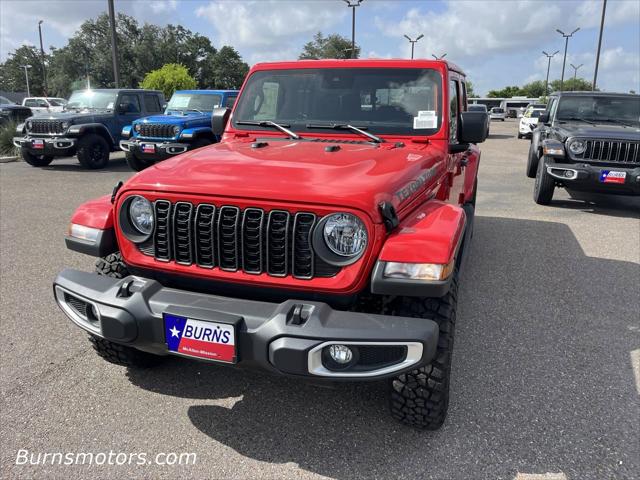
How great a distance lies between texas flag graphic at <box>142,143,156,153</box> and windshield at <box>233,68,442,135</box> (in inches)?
302

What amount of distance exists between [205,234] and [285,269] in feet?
1.39

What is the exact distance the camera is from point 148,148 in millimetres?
10719

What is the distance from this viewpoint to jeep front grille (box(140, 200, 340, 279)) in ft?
7.34

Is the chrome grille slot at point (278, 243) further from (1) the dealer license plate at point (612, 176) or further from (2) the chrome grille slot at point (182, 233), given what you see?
(1) the dealer license plate at point (612, 176)

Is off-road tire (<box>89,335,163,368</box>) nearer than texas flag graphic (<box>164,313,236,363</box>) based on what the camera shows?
No

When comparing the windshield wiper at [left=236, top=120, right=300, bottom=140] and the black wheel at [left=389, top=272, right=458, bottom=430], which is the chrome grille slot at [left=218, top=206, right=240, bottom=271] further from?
the windshield wiper at [left=236, top=120, right=300, bottom=140]

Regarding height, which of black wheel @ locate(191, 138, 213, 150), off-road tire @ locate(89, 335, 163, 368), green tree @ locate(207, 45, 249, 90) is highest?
green tree @ locate(207, 45, 249, 90)

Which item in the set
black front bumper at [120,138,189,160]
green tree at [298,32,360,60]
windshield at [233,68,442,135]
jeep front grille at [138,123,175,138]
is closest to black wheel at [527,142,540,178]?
black front bumper at [120,138,189,160]

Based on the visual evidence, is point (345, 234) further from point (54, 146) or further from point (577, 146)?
point (54, 146)

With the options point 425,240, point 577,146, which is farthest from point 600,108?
point 425,240

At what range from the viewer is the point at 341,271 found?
2.22m

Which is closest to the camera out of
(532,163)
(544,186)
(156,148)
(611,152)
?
(611,152)

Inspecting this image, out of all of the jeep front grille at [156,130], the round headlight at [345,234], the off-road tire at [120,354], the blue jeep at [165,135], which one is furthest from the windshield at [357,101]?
the jeep front grille at [156,130]

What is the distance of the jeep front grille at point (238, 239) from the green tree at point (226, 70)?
7134 centimetres
